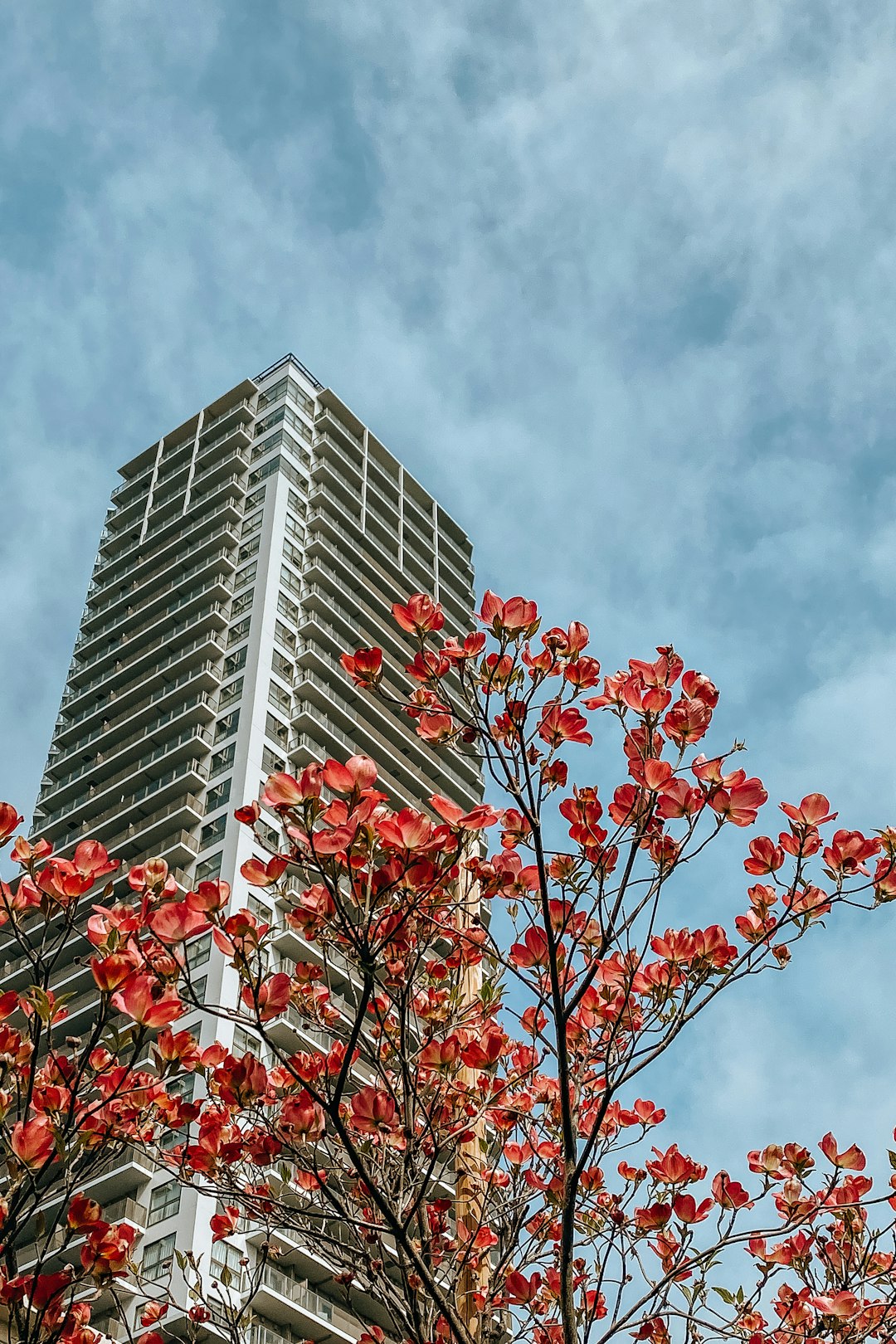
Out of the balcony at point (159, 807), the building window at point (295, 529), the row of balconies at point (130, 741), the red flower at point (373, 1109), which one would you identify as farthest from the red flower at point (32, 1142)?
the building window at point (295, 529)

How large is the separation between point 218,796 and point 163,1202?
10.3m

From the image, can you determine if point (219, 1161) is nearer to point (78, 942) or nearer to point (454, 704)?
→ point (454, 704)

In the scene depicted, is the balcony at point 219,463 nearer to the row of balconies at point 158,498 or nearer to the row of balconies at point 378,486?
the row of balconies at point 158,498

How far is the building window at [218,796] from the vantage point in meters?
30.5

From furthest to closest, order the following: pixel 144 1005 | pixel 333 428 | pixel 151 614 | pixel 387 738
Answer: pixel 333 428 → pixel 151 614 → pixel 387 738 → pixel 144 1005

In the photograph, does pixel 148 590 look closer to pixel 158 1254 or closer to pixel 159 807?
pixel 159 807

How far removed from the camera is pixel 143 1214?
23.7 meters

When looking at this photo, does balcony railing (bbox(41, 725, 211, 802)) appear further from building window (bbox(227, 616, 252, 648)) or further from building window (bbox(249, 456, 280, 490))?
building window (bbox(249, 456, 280, 490))

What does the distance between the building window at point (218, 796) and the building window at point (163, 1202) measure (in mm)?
9528

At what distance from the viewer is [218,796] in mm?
30812

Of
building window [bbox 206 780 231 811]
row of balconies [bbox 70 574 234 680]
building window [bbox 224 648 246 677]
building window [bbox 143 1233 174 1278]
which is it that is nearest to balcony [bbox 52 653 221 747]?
building window [bbox 224 648 246 677]

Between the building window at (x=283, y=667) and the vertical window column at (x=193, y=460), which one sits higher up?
the vertical window column at (x=193, y=460)

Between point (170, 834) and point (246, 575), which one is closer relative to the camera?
point (170, 834)

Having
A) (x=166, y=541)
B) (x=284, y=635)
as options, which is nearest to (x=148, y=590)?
(x=166, y=541)
